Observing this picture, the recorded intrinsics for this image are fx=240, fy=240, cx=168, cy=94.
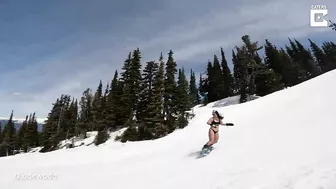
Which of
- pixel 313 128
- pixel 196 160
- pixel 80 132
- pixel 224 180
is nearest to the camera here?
pixel 224 180

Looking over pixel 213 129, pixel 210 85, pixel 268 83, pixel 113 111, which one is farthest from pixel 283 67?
pixel 213 129

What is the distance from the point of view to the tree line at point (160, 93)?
134ft

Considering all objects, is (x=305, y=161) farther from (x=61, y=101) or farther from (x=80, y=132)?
(x=61, y=101)

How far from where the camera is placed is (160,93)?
41.2 meters

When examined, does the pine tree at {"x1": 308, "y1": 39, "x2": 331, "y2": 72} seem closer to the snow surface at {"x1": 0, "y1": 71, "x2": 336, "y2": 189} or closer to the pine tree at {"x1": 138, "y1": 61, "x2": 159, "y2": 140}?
the pine tree at {"x1": 138, "y1": 61, "x2": 159, "y2": 140}

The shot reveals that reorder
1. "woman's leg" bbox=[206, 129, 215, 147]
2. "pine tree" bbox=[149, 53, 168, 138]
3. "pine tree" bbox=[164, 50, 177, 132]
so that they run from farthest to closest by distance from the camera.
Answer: "pine tree" bbox=[164, 50, 177, 132] < "pine tree" bbox=[149, 53, 168, 138] < "woman's leg" bbox=[206, 129, 215, 147]

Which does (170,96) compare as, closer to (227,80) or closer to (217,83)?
(217,83)

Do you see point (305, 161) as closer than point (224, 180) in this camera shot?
Yes

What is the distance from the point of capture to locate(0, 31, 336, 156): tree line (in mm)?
40781

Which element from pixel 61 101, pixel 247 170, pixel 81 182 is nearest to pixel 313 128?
pixel 247 170

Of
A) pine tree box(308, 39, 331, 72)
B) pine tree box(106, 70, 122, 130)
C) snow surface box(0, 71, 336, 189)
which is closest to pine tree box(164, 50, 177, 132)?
pine tree box(106, 70, 122, 130)

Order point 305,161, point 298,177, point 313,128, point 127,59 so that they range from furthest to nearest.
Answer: point 127,59, point 313,128, point 305,161, point 298,177

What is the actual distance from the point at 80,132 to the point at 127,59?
2335 centimetres

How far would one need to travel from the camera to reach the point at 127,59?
187 ft
